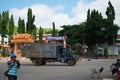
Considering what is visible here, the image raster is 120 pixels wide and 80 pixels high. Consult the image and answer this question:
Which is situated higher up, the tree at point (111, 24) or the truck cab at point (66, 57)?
the tree at point (111, 24)

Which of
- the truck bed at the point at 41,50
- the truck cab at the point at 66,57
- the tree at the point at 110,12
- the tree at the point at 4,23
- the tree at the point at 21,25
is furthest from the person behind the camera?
the tree at the point at 21,25

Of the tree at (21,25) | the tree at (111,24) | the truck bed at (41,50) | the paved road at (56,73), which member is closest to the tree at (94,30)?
the tree at (111,24)

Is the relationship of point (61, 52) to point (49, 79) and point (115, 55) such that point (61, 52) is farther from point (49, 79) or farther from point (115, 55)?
point (115, 55)

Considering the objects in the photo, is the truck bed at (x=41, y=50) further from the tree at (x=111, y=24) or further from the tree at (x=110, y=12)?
the tree at (x=110, y=12)

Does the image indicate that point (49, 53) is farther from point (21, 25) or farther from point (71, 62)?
point (21, 25)

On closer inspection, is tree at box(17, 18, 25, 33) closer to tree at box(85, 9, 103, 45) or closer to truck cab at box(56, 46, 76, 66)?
tree at box(85, 9, 103, 45)

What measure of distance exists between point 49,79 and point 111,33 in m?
53.9

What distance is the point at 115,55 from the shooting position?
7631 centimetres

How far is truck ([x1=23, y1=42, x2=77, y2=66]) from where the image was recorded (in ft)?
132

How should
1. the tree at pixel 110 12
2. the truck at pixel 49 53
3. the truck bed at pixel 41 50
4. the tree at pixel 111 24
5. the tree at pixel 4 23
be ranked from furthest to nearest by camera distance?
the tree at pixel 4 23
the tree at pixel 110 12
the tree at pixel 111 24
the truck bed at pixel 41 50
the truck at pixel 49 53

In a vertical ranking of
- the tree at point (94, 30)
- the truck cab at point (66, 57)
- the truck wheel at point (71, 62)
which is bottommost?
the truck wheel at point (71, 62)

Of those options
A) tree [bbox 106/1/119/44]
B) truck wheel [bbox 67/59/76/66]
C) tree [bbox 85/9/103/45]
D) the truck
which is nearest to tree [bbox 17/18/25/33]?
tree [bbox 85/9/103/45]

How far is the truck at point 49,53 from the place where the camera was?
40344 mm

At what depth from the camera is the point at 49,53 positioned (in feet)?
135
